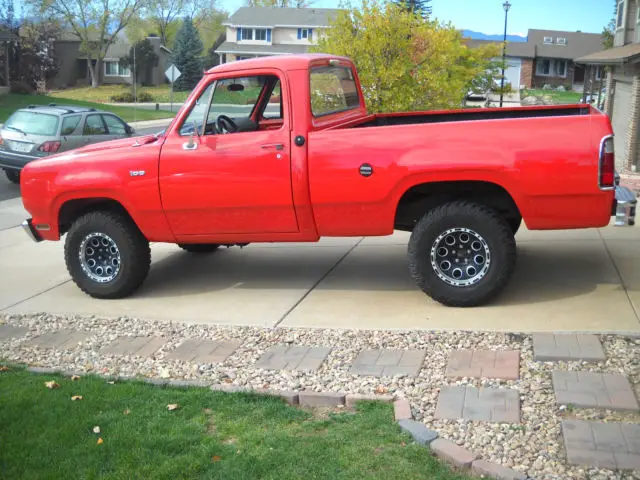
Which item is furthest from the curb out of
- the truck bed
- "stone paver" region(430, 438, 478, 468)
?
the truck bed

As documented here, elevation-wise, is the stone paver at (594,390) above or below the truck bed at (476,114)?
below

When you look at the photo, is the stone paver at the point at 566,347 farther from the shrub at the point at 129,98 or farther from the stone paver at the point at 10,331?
the shrub at the point at 129,98

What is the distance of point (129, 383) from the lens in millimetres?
5594

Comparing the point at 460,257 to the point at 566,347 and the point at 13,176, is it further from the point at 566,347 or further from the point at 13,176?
the point at 13,176

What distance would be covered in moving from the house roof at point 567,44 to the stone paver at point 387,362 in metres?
75.0

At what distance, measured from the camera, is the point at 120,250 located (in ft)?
25.7

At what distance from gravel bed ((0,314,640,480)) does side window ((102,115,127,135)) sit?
1137 cm

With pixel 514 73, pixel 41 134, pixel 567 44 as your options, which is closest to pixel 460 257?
pixel 41 134

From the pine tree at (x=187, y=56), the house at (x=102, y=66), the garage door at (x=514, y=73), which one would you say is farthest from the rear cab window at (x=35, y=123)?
the garage door at (x=514, y=73)

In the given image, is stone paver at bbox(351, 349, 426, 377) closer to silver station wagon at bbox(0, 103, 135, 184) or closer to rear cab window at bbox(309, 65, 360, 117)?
rear cab window at bbox(309, 65, 360, 117)

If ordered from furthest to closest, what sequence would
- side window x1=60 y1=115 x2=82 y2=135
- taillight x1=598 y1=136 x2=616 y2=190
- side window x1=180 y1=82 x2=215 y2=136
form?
side window x1=60 y1=115 x2=82 y2=135 → side window x1=180 y1=82 x2=215 y2=136 → taillight x1=598 y1=136 x2=616 y2=190

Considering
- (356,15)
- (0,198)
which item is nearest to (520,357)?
(356,15)

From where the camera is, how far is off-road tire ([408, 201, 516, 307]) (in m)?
6.76

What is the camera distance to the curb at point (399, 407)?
4148 millimetres
